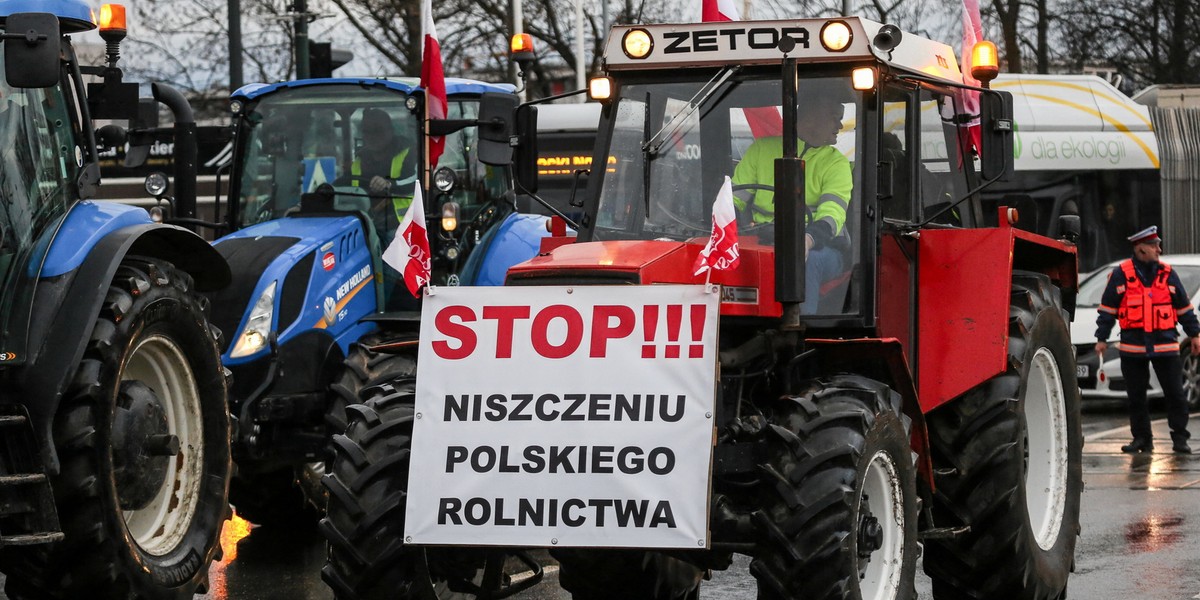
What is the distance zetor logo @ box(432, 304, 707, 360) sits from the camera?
6133 mm

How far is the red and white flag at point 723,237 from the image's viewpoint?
607 centimetres

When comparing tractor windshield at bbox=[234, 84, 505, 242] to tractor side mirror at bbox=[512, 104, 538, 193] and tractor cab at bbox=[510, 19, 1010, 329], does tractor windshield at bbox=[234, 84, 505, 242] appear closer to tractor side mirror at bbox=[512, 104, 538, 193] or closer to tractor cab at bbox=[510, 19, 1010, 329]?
tractor side mirror at bbox=[512, 104, 538, 193]

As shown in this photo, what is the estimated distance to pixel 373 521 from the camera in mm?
6098

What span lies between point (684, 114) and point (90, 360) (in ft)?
8.21

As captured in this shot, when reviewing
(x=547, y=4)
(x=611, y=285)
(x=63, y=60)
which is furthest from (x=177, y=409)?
(x=547, y=4)

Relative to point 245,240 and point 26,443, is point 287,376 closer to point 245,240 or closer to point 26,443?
point 245,240

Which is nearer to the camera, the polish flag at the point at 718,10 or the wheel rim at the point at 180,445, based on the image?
the wheel rim at the point at 180,445

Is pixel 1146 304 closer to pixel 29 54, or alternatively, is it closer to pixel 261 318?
pixel 261 318

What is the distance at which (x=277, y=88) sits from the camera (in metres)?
10.8

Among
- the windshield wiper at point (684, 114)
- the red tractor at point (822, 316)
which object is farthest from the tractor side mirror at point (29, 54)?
the windshield wiper at point (684, 114)

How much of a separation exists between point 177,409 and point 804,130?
299cm

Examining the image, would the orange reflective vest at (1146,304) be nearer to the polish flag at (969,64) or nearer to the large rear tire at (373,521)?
the polish flag at (969,64)

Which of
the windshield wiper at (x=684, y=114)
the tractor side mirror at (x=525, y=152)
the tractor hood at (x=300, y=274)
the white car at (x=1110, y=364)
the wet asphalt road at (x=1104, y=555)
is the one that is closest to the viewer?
the windshield wiper at (x=684, y=114)

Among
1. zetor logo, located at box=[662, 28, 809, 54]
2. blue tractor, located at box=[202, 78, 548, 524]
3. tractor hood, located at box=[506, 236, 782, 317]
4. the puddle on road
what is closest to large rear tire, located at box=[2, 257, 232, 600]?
blue tractor, located at box=[202, 78, 548, 524]
